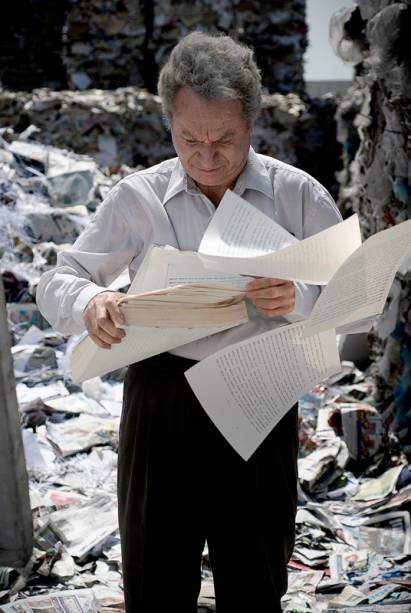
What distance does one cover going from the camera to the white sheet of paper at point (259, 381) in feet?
4.89

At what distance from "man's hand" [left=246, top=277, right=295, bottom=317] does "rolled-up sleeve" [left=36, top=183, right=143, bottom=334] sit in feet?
1.03

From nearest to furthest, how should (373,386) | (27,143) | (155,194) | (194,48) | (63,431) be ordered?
1. (194,48)
2. (155,194)
3. (63,431)
4. (373,386)
5. (27,143)

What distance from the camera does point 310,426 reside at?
3672 millimetres

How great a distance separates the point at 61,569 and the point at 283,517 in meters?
1.17

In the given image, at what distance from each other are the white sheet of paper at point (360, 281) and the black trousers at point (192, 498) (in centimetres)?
34

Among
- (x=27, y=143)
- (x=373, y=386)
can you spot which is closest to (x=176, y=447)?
(x=373, y=386)

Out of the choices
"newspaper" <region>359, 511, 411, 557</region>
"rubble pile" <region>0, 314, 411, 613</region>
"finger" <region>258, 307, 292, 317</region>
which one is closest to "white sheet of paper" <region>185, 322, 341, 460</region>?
"finger" <region>258, 307, 292, 317</region>

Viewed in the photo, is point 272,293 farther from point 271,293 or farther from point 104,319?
point 104,319

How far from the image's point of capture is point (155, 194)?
5.30ft

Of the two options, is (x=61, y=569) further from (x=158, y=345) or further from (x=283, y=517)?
(x=158, y=345)

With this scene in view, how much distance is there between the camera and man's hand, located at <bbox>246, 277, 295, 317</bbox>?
4.67 ft

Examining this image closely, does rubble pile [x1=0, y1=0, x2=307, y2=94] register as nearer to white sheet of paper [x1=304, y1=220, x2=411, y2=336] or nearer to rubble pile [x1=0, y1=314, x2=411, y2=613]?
rubble pile [x1=0, y1=314, x2=411, y2=613]

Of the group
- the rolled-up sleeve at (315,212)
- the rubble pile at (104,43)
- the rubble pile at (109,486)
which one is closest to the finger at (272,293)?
the rolled-up sleeve at (315,212)

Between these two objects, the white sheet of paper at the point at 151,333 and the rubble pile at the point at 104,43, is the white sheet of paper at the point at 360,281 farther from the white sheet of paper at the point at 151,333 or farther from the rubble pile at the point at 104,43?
the rubble pile at the point at 104,43
